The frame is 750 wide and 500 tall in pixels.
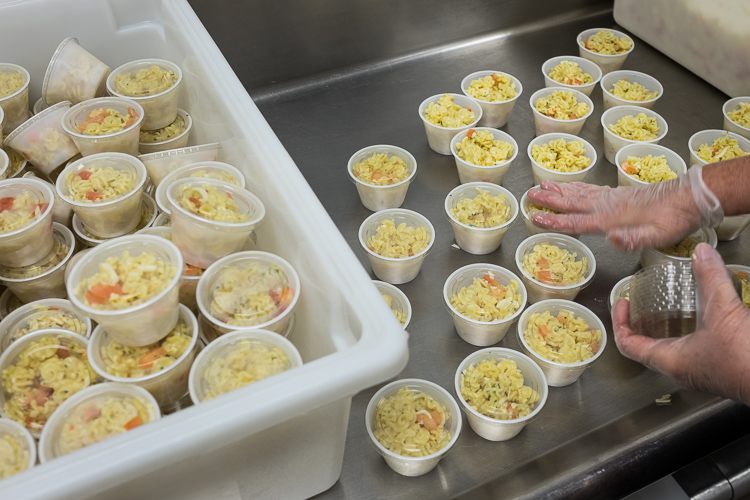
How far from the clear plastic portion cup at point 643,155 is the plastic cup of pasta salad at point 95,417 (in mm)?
1830

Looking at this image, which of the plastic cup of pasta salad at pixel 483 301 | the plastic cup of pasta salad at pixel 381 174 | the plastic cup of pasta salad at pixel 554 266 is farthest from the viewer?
the plastic cup of pasta salad at pixel 381 174

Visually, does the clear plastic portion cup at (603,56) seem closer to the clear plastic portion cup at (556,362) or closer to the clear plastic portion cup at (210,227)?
the clear plastic portion cup at (556,362)

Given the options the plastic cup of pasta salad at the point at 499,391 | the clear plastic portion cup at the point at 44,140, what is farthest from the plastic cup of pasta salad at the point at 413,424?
the clear plastic portion cup at the point at 44,140

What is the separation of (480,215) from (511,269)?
22 centimetres

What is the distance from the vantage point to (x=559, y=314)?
186cm

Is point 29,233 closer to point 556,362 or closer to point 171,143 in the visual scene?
point 171,143

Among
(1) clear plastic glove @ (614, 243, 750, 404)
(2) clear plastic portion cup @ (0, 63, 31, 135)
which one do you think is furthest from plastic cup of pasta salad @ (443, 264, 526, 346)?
(2) clear plastic portion cup @ (0, 63, 31, 135)

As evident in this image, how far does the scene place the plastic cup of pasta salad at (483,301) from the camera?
5.93 ft

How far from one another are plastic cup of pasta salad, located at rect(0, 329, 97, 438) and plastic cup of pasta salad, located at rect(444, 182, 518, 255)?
1.25m

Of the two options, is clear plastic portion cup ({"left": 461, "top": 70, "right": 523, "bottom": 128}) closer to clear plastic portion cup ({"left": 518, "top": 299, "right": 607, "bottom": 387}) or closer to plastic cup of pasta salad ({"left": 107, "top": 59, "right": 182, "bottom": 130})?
A: clear plastic portion cup ({"left": 518, "top": 299, "right": 607, "bottom": 387})

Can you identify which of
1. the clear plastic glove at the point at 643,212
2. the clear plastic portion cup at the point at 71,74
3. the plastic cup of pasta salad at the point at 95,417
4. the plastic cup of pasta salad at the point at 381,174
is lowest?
the plastic cup of pasta salad at the point at 381,174

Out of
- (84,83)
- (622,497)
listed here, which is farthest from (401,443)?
(84,83)

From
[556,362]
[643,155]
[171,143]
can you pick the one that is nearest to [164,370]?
[171,143]

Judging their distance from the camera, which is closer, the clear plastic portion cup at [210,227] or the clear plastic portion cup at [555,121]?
the clear plastic portion cup at [210,227]
